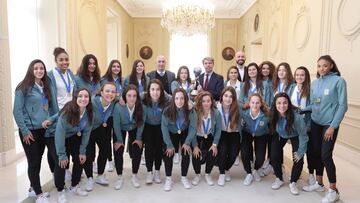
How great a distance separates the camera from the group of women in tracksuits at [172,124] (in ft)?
8.64

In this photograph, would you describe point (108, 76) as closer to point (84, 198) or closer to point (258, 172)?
point (84, 198)

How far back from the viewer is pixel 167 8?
6.79m

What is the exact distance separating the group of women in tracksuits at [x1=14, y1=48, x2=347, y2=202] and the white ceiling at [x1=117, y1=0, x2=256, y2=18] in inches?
256

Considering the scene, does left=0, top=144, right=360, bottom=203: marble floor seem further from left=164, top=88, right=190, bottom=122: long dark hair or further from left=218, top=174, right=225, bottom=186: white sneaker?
left=164, top=88, right=190, bottom=122: long dark hair

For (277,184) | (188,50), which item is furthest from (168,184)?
(188,50)

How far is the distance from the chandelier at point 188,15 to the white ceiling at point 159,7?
2.85m

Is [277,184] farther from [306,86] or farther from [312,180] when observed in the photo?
[306,86]

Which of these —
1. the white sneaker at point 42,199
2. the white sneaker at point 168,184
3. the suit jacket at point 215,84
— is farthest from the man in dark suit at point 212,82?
the white sneaker at point 42,199

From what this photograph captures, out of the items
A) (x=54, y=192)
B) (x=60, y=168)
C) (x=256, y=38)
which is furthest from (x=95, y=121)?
(x=256, y=38)

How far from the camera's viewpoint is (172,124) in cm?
318

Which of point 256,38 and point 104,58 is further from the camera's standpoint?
point 256,38

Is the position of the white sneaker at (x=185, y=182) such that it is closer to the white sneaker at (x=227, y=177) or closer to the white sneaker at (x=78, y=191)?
the white sneaker at (x=227, y=177)

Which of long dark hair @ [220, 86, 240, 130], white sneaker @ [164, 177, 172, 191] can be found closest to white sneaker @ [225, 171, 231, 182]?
long dark hair @ [220, 86, 240, 130]

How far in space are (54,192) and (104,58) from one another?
509 centimetres
